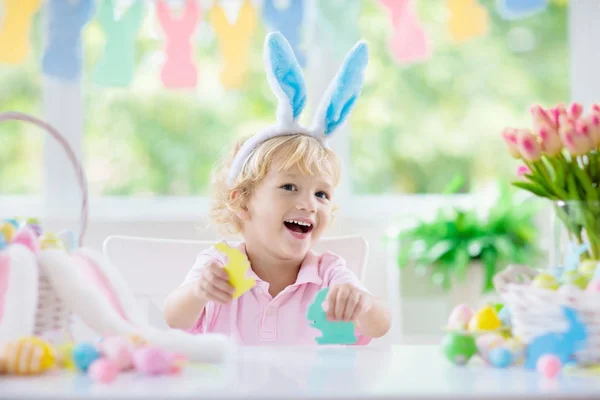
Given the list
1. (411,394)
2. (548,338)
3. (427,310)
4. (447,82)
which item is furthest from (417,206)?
(411,394)

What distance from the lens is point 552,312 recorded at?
94 cm

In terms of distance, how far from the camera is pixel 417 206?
302 centimetres

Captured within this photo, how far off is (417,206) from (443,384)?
2.22 m

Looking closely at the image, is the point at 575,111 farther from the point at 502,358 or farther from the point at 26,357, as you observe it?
the point at 26,357

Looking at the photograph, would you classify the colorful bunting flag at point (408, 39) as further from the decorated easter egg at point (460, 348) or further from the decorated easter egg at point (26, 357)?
the decorated easter egg at point (26, 357)

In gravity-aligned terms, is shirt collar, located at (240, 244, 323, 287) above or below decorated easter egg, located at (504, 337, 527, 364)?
above

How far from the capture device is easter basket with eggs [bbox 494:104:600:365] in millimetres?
944

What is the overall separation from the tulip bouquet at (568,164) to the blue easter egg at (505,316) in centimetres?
13

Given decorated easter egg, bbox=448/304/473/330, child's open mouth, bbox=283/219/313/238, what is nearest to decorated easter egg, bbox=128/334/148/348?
decorated easter egg, bbox=448/304/473/330

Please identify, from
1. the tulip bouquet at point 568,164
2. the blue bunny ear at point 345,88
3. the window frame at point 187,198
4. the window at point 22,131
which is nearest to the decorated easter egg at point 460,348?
the tulip bouquet at point 568,164

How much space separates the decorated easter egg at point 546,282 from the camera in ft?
3.18

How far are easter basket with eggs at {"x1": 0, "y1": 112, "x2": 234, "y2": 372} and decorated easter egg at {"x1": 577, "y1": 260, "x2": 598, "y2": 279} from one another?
0.47 meters

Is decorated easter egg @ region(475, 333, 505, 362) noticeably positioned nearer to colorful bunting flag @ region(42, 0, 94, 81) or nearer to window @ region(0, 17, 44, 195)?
colorful bunting flag @ region(42, 0, 94, 81)

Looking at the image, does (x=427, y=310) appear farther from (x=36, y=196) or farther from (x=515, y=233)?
(x=36, y=196)
